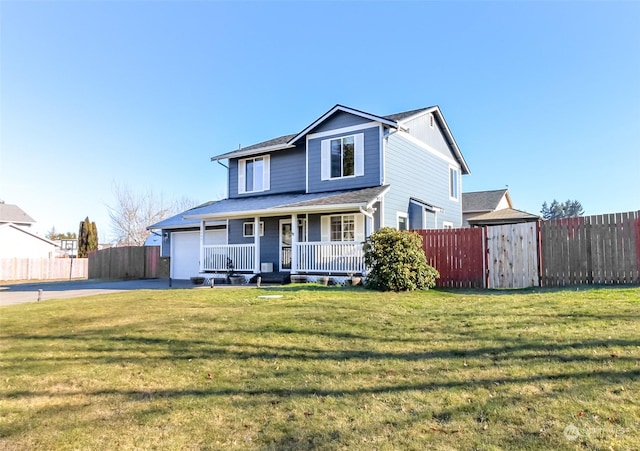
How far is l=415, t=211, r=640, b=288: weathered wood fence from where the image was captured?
413 inches

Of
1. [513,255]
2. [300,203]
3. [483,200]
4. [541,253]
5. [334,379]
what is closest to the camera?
[334,379]

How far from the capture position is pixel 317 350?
215 inches

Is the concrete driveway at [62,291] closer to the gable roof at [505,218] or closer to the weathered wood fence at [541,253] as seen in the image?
the weathered wood fence at [541,253]

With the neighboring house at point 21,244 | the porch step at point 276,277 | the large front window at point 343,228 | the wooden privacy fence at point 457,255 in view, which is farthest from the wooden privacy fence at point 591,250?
the neighboring house at point 21,244

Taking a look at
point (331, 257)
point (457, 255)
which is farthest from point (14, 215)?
point (457, 255)

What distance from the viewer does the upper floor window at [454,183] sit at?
21.8 m

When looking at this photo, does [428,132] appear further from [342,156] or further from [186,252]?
[186,252]

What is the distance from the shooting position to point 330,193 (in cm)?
1700

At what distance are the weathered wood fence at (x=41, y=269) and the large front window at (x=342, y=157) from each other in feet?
69.9

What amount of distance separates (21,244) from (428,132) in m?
40.3

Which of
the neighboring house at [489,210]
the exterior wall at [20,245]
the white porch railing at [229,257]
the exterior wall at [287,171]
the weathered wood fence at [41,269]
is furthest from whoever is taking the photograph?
the exterior wall at [20,245]

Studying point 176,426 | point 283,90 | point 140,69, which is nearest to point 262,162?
point 283,90

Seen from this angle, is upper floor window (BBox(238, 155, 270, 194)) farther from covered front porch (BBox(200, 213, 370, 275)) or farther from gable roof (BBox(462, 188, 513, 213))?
gable roof (BBox(462, 188, 513, 213))

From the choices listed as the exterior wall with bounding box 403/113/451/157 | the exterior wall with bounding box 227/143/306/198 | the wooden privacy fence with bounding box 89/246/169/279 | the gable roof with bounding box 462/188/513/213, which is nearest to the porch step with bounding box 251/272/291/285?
the exterior wall with bounding box 227/143/306/198
